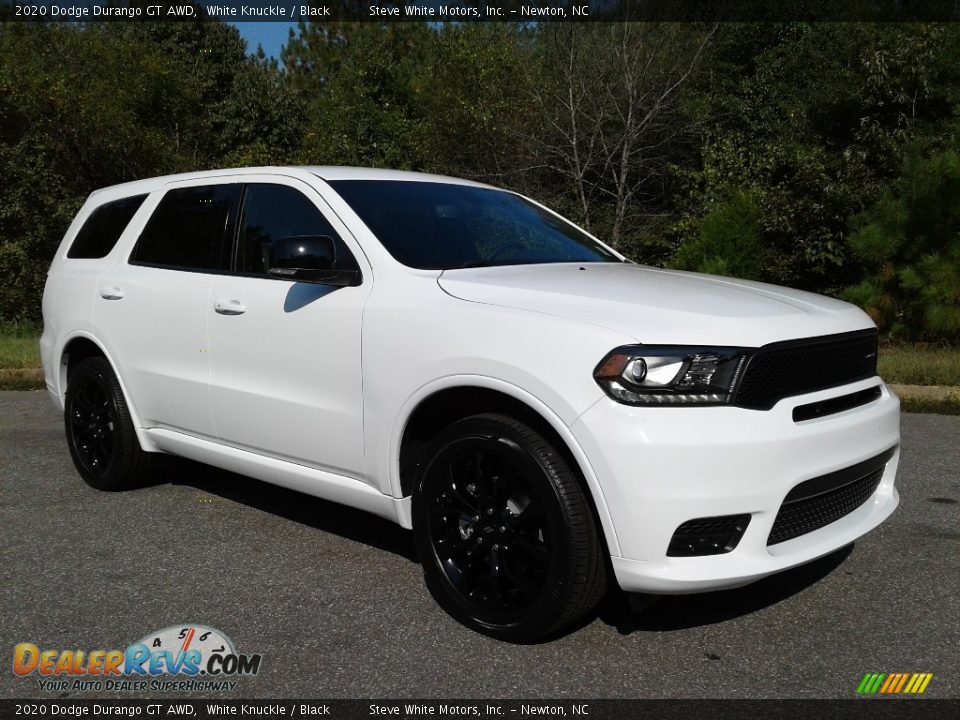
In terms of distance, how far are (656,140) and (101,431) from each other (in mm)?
15208

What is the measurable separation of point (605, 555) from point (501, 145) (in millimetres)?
15968

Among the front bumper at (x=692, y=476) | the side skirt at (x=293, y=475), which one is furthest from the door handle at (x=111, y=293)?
the front bumper at (x=692, y=476)

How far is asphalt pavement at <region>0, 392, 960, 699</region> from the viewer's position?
3.23 metres

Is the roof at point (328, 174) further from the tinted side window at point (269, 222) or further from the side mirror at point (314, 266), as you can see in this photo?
the side mirror at point (314, 266)

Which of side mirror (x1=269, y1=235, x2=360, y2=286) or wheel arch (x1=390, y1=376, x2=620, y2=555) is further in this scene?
side mirror (x1=269, y1=235, x2=360, y2=286)

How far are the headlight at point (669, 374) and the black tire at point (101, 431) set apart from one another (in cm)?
324

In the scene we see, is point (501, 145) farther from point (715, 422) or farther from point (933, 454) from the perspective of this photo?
point (715, 422)

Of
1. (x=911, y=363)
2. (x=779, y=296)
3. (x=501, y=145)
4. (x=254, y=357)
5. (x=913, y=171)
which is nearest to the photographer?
(x=779, y=296)

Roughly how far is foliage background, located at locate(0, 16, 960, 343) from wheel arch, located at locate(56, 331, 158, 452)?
343 inches

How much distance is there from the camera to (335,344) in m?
4.02

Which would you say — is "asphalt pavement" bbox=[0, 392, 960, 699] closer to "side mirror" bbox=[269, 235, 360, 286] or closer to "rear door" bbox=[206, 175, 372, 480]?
"rear door" bbox=[206, 175, 372, 480]

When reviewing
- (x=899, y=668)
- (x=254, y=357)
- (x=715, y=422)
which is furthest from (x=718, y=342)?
(x=254, y=357)
